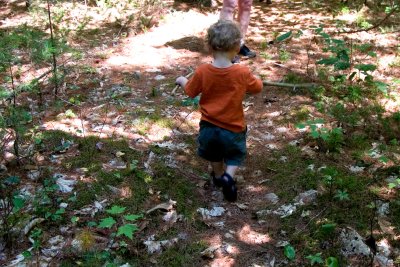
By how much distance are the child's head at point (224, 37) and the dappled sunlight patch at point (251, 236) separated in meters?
1.59

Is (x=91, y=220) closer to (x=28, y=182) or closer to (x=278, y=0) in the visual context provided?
(x=28, y=182)

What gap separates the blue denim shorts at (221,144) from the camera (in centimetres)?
397

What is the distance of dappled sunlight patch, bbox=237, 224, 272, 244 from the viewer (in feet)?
11.6

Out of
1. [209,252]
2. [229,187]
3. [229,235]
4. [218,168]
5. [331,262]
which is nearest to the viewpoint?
[331,262]

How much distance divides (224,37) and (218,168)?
1.30 metres

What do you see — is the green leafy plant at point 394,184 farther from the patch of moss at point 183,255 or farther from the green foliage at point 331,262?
the patch of moss at point 183,255

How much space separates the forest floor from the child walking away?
34cm

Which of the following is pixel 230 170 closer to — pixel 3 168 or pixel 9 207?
pixel 9 207

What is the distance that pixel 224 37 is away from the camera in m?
3.65

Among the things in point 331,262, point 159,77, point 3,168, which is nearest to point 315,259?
point 331,262

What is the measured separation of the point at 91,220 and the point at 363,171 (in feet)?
8.60

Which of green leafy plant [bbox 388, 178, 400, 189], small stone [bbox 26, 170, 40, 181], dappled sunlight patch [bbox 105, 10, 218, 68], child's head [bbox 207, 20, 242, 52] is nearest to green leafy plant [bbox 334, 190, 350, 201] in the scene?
green leafy plant [bbox 388, 178, 400, 189]

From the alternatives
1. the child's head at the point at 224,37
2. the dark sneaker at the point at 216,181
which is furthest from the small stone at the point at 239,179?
the child's head at the point at 224,37

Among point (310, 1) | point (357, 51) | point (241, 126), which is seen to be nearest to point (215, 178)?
point (241, 126)
